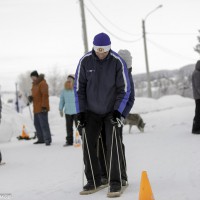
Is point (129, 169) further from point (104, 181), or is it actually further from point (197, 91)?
point (197, 91)

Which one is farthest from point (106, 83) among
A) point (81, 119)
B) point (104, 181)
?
point (104, 181)

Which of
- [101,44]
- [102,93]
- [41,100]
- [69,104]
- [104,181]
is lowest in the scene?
[104,181]

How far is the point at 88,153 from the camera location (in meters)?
5.89

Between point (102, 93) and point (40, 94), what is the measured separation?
658cm

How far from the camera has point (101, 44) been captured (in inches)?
221

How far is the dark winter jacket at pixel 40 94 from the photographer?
39.2 feet

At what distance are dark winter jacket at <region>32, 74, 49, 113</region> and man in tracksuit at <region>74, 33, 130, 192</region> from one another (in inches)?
244

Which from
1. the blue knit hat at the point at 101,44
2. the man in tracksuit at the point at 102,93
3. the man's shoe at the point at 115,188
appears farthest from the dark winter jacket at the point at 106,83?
the man's shoe at the point at 115,188

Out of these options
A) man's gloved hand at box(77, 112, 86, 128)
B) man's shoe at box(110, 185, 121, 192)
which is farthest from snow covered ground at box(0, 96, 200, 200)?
man's gloved hand at box(77, 112, 86, 128)

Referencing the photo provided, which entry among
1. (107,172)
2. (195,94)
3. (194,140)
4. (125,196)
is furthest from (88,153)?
(195,94)

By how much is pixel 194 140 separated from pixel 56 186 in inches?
198

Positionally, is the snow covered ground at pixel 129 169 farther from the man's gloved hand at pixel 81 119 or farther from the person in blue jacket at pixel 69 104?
the man's gloved hand at pixel 81 119

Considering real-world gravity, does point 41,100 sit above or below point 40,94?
below

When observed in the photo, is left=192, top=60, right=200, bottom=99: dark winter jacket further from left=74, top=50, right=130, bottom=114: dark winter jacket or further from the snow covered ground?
left=74, top=50, right=130, bottom=114: dark winter jacket
